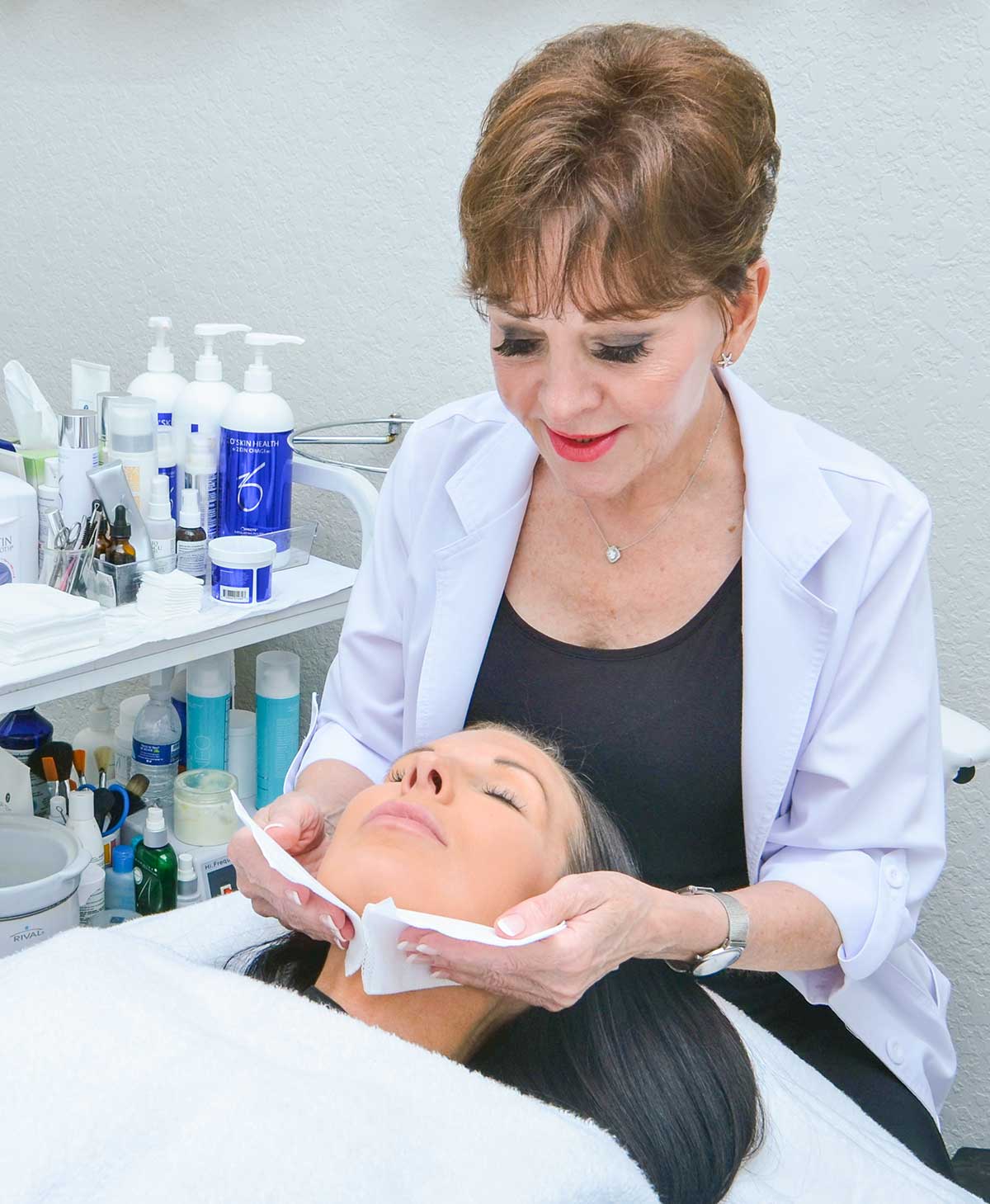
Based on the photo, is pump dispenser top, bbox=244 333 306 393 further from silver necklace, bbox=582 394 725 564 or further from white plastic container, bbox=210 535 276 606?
silver necklace, bbox=582 394 725 564

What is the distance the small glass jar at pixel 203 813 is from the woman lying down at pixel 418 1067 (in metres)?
0.54

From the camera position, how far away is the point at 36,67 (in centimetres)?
216

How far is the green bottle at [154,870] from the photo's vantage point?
167cm

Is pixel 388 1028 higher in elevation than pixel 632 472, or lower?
lower

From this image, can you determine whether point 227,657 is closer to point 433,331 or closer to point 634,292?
point 433,331

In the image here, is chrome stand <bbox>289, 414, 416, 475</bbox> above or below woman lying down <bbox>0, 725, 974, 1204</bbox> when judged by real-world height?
above

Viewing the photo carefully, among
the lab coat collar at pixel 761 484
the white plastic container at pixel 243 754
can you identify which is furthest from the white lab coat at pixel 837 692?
the white plastic container at pixel 243 754

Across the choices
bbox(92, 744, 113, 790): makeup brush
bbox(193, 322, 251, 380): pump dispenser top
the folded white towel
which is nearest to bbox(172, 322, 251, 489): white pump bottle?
bbox(193, 322, 251, 380): pump dispenser top

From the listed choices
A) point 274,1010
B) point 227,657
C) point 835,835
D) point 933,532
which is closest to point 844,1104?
point 835,835

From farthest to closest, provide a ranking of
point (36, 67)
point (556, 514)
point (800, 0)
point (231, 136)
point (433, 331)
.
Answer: point (36, 67) → point (231, 136) → point (433, 331) → point (800, 0) → point (556, 514)

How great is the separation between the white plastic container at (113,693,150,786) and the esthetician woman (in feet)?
2.05

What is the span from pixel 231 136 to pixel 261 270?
208 mm

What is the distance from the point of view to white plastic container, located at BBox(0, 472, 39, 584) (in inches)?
58.9

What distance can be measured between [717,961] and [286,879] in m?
0.34
